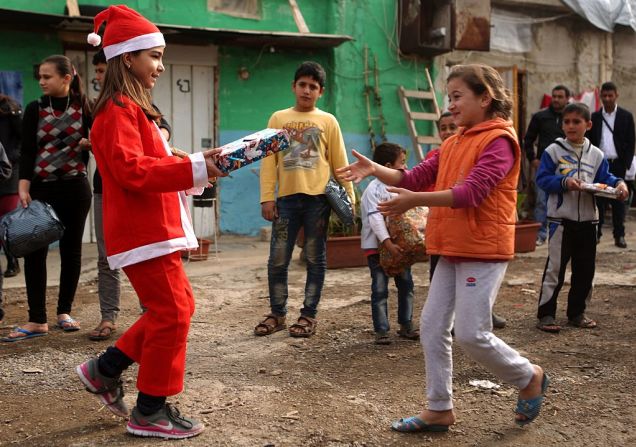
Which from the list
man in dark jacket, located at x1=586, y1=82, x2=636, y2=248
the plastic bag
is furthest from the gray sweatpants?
man in dark jacket, located at x1=586, y1=82, x2=636, y2=248

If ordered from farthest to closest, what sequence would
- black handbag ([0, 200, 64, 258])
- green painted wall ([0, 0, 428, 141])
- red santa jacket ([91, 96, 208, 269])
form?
1. green painted wall ([0, 0, 428, 141])
2. black handbag ([0, 200, 64, 258])
3. red santa jacket ([91, 96, 208, 269])

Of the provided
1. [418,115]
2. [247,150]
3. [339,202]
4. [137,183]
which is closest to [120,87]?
[137,183]

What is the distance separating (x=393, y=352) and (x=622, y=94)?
427 inches

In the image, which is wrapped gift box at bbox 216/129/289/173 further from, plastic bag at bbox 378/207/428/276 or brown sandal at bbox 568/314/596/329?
brown sandal at bbox 568/314/596/329

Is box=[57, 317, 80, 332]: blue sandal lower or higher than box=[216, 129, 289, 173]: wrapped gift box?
lower

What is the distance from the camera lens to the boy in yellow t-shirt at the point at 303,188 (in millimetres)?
5336

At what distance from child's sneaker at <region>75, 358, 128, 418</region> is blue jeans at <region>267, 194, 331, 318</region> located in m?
1.88

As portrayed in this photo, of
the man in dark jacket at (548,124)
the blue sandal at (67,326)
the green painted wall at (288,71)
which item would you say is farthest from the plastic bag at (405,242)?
the green painted wall at (288,71)

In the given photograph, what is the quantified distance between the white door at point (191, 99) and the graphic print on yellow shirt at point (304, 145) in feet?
16.9

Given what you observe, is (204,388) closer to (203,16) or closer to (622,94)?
(203,16)

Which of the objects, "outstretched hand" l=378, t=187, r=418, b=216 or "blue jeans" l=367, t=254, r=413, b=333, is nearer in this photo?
"outstretched hand" l=378, t=187, r=418, b=216

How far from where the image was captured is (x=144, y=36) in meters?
3.48

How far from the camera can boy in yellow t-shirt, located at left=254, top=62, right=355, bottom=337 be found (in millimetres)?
5336

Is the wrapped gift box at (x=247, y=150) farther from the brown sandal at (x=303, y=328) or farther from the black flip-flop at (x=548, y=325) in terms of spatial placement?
the black flip-flop at (x=548, y=325)
